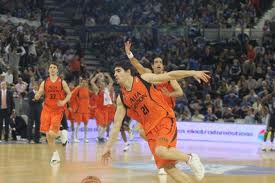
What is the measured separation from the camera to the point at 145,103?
9.48 m

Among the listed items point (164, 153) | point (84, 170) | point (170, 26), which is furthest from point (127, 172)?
point (170, 26)

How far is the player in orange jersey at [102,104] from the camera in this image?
24.2 metres

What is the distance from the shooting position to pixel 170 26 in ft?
103

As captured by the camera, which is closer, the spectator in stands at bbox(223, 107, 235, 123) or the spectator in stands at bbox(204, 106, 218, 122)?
the spectator in stands at bbox(223, 107, 235, 123)

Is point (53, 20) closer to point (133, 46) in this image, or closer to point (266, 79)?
point (133, 46)

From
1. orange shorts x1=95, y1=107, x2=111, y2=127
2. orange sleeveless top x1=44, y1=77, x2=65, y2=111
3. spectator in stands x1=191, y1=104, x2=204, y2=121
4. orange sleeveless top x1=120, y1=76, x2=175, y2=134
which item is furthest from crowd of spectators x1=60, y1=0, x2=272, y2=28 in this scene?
orange sleeveless top x1=120, y1=76, x2=175, y2=134

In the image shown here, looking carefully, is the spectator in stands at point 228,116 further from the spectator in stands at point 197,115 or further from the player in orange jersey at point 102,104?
the player in orange jersey at point 102,104

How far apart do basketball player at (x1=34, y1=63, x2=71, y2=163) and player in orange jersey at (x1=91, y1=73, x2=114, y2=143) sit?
7.88 meters

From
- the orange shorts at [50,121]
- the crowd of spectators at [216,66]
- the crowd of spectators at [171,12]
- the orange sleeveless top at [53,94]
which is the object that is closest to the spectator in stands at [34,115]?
the crowd of spectators at [216,66]

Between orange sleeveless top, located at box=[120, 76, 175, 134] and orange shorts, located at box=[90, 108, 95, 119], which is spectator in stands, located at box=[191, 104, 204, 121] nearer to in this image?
orange shorts, located at box=[90, 108, 95, 119]

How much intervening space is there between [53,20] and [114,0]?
3.55 metres

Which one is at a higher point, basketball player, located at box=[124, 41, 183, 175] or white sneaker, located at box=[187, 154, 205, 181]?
basketball player, located at box=[124, 41, 183, 175]

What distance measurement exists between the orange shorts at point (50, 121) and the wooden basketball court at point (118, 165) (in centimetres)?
81

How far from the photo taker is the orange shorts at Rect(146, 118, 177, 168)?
9.35 m
